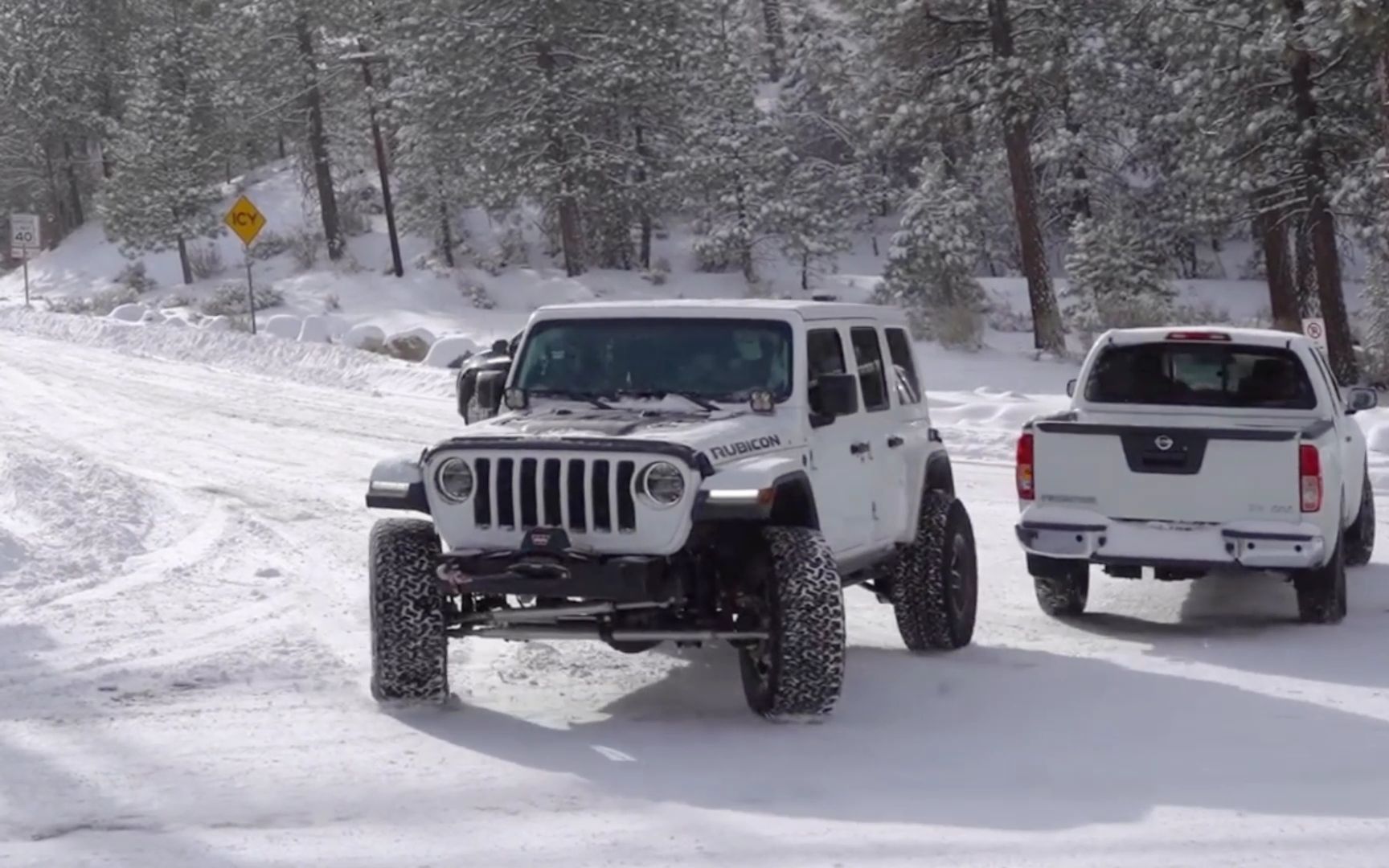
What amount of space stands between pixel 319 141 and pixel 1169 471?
147ft

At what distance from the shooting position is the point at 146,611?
10828mm

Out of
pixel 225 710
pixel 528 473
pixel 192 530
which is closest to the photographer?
pixel 528 473

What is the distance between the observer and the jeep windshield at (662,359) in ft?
29.5

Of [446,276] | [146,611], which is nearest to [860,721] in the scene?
[146,611]

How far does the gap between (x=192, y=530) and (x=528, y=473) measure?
6.79 meters

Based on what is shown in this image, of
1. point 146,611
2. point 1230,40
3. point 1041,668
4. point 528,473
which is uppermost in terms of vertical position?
point 1230,40

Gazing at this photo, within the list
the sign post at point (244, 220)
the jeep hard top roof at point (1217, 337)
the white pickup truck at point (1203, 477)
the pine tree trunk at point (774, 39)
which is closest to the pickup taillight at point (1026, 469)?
the white pickup truck at point (1203, 477)

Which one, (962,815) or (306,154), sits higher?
(306,154)

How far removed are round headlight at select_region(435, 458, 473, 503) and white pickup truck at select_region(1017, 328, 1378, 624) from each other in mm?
4255

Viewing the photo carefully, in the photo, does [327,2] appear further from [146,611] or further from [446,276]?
[146,611]

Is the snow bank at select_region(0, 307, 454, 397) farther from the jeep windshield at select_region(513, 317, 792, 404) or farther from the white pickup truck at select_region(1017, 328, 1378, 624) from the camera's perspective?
the jeep windshield at select_region(513, 317, 792, 404)

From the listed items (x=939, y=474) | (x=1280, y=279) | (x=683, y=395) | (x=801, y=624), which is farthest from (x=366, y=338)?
(x=801, y=624)

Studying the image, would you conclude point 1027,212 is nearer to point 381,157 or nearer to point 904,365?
point 381,157

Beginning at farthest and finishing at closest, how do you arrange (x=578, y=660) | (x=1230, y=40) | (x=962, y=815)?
(x=1230, y=40) < (x=578, y=660) < (x=962, y=815)
